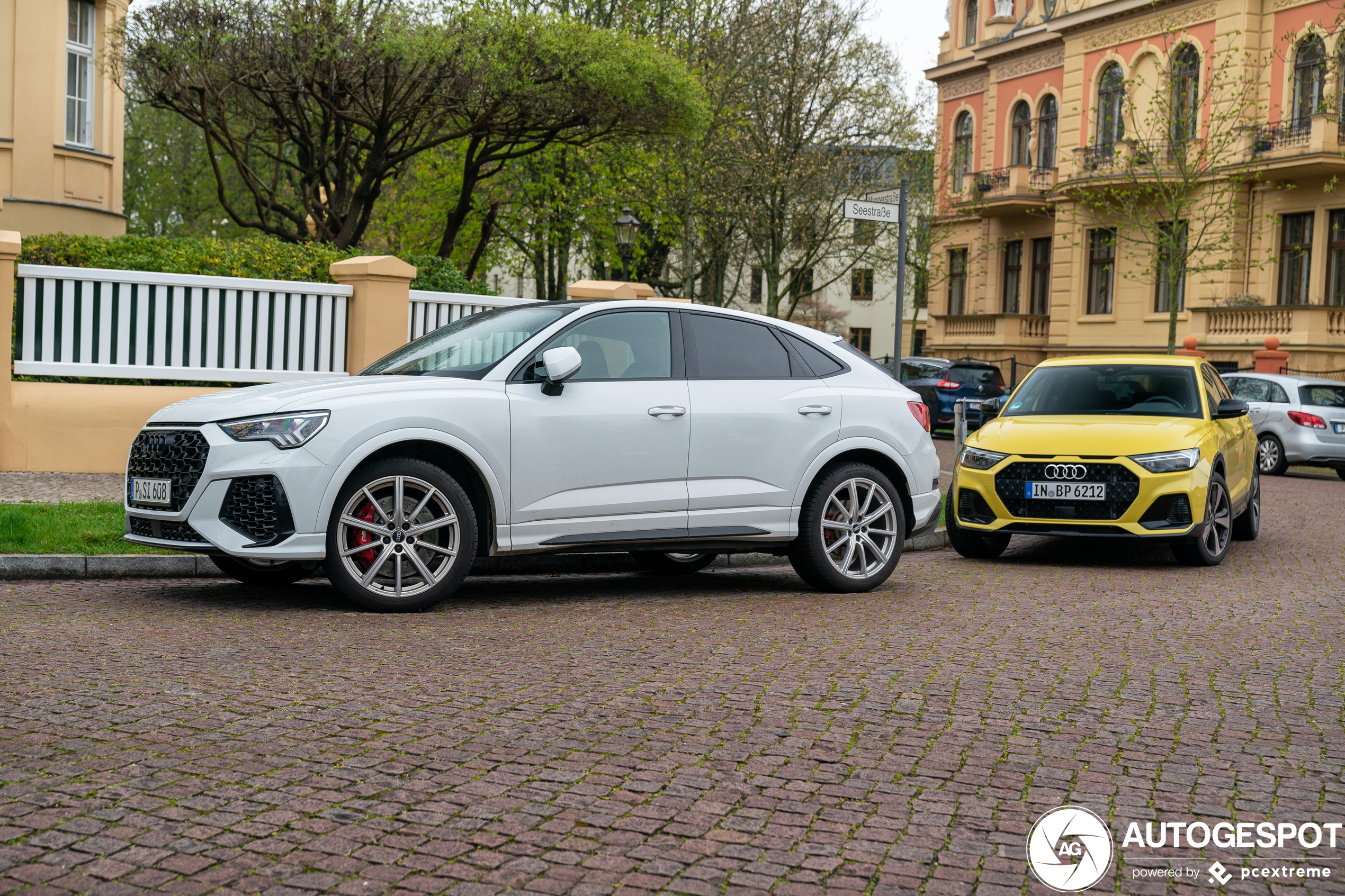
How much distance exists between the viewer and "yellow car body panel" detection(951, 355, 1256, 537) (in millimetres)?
10094

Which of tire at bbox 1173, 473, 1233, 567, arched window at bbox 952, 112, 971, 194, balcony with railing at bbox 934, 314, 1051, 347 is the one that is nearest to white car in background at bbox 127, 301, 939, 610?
tire at bbox 1173, 473, 1233, 567

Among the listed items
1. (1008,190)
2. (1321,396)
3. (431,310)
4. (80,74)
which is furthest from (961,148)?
(431,310)

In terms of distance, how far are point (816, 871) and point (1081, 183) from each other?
36221 mm

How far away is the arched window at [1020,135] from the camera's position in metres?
42.3

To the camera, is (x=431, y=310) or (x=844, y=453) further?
(x=431, y=310)

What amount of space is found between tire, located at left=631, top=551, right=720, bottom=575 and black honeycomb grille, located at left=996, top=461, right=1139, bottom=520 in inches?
94.5

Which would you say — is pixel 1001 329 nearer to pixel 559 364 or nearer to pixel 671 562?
pixel 671 562

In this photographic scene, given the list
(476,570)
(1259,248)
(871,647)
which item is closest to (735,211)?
(1259,248)

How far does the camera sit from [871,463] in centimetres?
882

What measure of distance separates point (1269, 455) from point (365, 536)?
1754 centimetres

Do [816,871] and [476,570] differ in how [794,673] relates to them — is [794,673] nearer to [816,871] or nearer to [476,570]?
[816,871]

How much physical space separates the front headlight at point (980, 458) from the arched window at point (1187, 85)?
25.6 metres

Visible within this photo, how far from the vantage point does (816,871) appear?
3.62 metres

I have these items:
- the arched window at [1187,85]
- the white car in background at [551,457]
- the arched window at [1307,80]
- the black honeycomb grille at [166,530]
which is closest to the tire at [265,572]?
the white car in background at [551,457]
